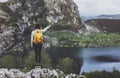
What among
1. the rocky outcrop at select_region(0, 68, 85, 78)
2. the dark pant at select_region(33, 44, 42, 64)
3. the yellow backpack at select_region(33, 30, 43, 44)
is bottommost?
the rocky outcrop at select_region(0, 68, 85, 78)

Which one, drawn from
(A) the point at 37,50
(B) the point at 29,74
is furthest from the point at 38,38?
(B) the point at 29,74

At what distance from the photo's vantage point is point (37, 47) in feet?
85.2

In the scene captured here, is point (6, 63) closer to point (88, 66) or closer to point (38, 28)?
point (88, 66)

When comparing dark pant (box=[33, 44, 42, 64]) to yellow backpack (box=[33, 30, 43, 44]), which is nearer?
yellow backpack (box=[33, 30, 43, 44])

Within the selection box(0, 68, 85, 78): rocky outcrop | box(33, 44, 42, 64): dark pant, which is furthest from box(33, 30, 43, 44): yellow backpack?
box(0, 68, 85, 78): rocky outcrop

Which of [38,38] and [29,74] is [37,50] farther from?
[29,74]

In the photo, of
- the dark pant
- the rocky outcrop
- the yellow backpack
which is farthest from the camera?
the dark pant

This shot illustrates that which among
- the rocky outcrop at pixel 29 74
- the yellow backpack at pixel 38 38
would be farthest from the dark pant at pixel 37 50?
the rocky outcrop at pixel 29 74

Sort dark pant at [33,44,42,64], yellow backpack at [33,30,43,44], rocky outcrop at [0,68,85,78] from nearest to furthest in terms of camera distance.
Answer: rocky outcrop at [0,68,85,78]
yellow backpack at [33,30,43,44]
dark pant at [33,44,42,64]

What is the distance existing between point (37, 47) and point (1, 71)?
117 inches

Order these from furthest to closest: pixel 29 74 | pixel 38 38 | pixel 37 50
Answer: pixel 37 50 < pixel 38 38 < pixel 29 74

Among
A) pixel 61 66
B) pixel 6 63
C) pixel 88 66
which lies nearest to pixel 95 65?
pixel 88 66

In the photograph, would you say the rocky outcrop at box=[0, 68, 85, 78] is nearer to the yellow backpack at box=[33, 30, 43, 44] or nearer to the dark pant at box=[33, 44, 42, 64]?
the dark pant at box=[33, 44, 42, 64]

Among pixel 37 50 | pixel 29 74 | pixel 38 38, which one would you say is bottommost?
pixel 29 74
